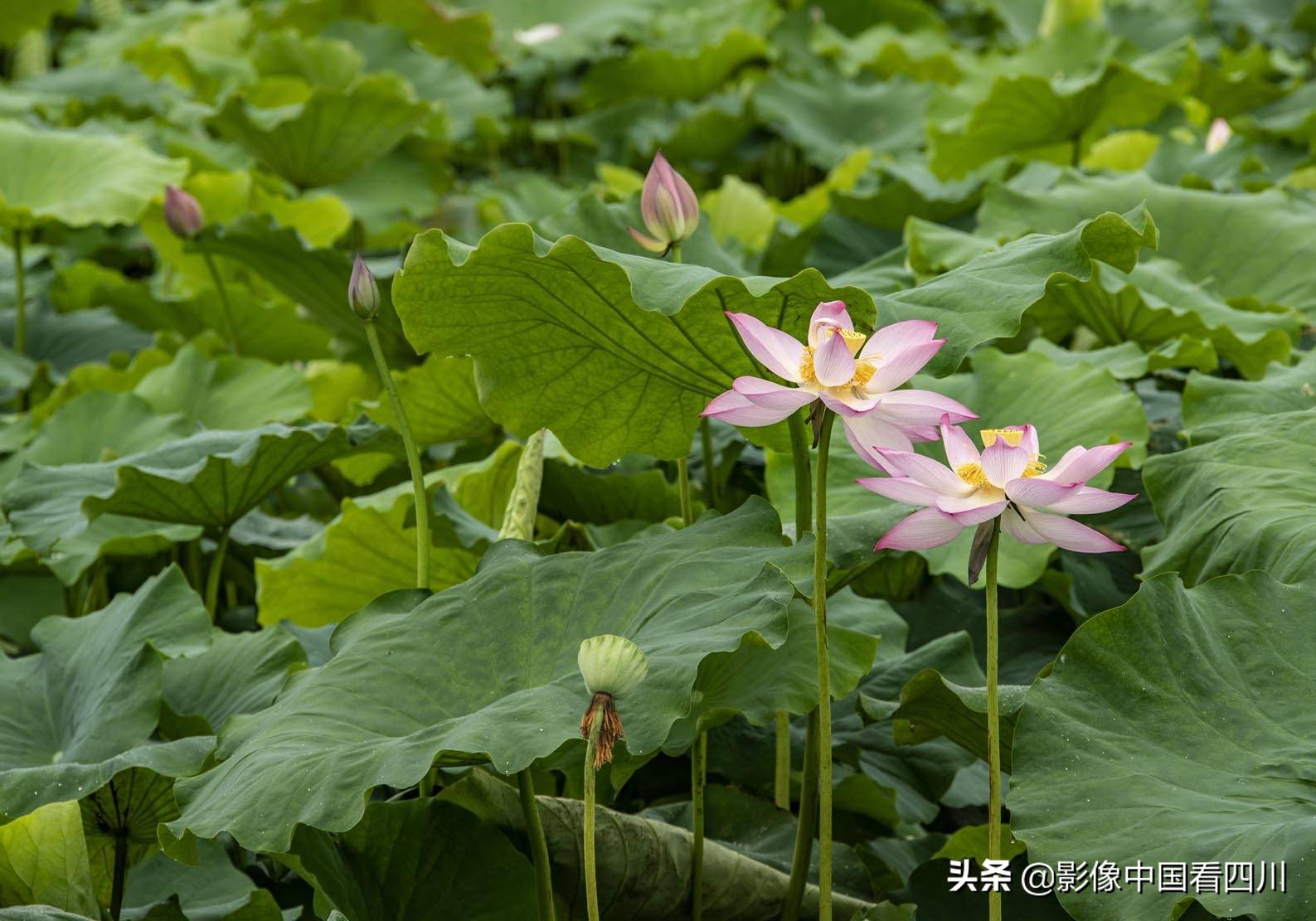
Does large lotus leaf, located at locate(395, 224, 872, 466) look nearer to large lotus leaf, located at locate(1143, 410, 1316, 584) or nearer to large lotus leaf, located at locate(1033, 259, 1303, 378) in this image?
large lotus leaf, located at locate(1143, 410, 1316, 584)

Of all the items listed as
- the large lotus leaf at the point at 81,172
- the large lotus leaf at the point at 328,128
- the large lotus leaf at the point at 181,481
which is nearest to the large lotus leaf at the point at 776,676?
the large lotus leaf at the point at 181,481

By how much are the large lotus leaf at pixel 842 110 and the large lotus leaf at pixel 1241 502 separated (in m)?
2.14

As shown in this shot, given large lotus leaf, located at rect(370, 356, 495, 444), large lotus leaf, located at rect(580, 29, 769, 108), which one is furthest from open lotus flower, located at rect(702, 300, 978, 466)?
large lotus leaf, located at rect(580, 29, 769, 108)

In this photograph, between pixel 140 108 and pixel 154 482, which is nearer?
pixel 154 482

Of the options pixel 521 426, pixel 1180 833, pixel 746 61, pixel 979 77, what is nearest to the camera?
pixel 1180 833

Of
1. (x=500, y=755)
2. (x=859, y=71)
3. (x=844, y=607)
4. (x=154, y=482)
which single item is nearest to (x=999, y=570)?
(x=844, y=607)

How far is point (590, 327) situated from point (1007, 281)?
0.96ft

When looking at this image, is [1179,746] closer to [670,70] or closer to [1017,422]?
[1017,422]

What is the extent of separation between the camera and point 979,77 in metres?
3.01

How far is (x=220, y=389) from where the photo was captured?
1.89 m

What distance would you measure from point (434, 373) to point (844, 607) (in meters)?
0.62

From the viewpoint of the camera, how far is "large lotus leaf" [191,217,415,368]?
1827mm

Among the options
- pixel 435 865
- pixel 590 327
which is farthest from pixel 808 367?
pixel 435 865

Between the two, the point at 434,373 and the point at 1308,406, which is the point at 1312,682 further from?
the point at 434,373
